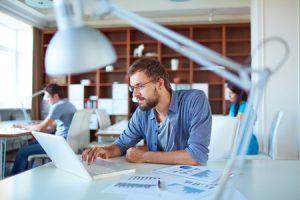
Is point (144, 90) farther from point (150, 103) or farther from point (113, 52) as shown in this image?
point (113, 52)

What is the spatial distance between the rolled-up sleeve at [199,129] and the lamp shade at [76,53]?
983mm

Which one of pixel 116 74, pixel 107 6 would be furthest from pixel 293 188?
pixel 116 74

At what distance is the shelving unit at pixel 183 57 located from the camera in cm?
592

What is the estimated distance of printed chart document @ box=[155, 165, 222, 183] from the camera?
46.2 inches

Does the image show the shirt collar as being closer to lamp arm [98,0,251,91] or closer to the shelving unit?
lamp arm [98,0,251,91]

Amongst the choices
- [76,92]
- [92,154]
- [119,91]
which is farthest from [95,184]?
[76,92]

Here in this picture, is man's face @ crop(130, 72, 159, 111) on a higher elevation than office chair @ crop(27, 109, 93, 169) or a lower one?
higher

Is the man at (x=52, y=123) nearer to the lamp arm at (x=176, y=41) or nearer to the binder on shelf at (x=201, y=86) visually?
the binder on shelf at (x=201, y=86)

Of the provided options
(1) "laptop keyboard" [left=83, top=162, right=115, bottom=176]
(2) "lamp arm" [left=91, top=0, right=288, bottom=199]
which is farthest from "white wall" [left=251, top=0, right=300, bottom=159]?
(2) "lamp arm" [left=91, top=0, right=288, bottom=199]

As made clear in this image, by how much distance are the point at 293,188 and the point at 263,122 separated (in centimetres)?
320

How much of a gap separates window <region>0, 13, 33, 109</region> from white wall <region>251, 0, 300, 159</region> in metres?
4.48

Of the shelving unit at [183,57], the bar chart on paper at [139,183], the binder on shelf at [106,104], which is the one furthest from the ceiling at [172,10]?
the bar chart on paper at [139,183]

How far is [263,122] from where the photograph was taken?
13.6 ft

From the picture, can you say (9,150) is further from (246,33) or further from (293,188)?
(293,188)
